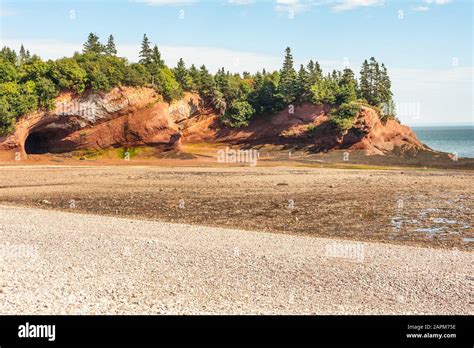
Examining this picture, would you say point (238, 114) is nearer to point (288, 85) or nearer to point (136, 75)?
point (288, 85)

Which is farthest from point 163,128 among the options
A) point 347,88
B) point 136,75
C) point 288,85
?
point 347,88

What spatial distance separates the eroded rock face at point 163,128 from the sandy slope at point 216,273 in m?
39.4

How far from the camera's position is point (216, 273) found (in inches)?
617

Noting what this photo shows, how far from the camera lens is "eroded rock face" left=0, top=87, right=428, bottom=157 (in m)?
59.0

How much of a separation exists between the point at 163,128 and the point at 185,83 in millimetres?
11695

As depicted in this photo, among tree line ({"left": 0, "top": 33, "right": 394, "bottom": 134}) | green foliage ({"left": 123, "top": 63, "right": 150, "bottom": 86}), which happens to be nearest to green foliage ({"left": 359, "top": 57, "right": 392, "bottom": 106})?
tree line ({"left": 0, "top": 33, "right": 394, "bottom": 134})

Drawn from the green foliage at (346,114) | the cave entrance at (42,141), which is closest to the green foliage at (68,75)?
the cave entrance at (42,141)

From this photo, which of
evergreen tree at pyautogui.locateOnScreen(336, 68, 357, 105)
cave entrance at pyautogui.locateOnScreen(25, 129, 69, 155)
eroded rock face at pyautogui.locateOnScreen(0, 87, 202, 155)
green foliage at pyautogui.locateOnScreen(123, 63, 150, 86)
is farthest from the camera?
evergreen tree at pyautogui.locateOnScreen(336, 68, 357, 105)

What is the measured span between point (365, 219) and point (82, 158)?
43977mm

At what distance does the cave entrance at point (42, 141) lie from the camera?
60.7 metres

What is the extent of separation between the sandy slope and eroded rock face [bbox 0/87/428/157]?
39.4 metres

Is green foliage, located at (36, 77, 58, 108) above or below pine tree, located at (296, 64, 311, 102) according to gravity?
below

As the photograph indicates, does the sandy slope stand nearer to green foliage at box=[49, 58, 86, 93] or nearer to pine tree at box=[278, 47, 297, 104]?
green foliage at box=[49, 58, 86, 93]

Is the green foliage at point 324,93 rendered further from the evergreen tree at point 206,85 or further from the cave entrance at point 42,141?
the cave entrance at point 42,141
